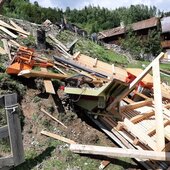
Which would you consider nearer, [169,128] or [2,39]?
[169,128]

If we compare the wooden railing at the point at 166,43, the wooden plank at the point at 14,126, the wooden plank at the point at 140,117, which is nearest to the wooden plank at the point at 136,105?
the wooden plank at the point at 140,117

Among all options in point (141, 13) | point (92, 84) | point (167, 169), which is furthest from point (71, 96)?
point (141, 13)

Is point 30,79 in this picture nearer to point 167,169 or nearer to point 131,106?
point 131,106

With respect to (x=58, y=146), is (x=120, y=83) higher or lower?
higher

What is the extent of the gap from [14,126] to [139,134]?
2.36 metres

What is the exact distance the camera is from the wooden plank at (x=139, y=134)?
5.96 m

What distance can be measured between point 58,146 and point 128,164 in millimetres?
1345

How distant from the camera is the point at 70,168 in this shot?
5809 millimetres

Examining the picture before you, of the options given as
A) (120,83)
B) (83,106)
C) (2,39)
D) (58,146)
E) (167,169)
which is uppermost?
(2,39)

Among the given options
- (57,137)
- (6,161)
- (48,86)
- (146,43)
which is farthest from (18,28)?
(146,43)

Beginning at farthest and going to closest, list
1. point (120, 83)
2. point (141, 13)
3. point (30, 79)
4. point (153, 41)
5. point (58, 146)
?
point (141, 13) → point (153, 41) → point (30, 79) → point (120, 83) → point (58, 146)

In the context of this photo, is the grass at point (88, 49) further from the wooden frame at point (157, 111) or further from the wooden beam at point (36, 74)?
the wooden frame at point (157, 111)

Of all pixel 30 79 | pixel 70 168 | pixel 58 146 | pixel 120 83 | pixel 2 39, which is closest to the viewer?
pixel 70 168

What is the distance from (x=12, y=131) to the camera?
5270 mm
